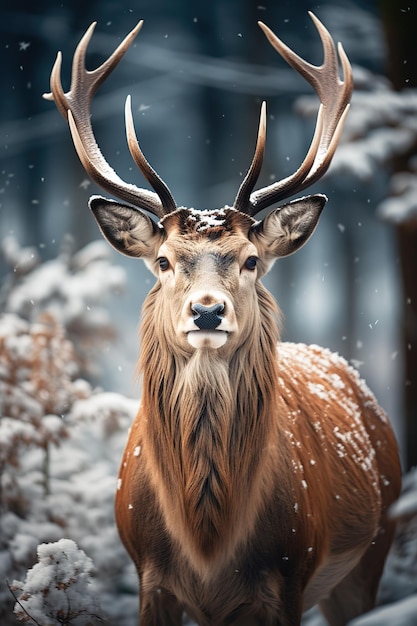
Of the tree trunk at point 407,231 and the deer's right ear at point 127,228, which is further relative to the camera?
the tree trunk at point 407,231

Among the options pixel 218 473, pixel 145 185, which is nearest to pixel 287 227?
pixel 218 473

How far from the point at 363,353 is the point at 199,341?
4078 mm

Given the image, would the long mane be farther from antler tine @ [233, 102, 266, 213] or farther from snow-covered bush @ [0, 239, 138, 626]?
snow-covered bush @ [0, 239, 138, 626]

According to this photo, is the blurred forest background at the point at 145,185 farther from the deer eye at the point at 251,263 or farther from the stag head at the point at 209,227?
the deer eye at the point at 251,263

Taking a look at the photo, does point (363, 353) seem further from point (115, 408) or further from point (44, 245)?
point (44, 245)

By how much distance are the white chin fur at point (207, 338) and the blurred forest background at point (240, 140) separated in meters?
3.23

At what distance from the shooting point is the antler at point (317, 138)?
13.2ft

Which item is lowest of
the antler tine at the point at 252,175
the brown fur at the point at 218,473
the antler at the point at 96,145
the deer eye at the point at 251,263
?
the brown fur at the point at 218,473

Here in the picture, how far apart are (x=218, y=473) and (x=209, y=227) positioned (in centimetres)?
114

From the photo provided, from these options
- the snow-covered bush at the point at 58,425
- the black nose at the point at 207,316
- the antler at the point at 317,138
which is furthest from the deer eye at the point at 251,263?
the snow-covered bush at the point at 58,425

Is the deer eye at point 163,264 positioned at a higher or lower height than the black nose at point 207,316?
higher

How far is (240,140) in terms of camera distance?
280 inches

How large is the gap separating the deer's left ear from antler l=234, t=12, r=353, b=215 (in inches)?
3.7

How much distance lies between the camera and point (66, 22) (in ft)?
21.9
